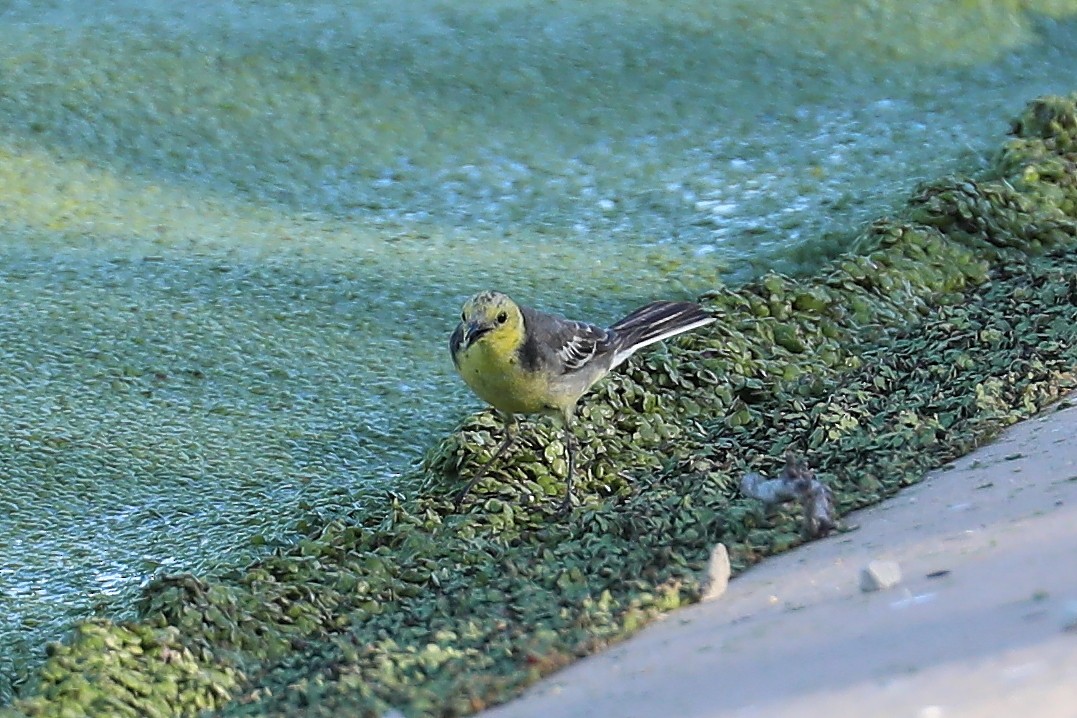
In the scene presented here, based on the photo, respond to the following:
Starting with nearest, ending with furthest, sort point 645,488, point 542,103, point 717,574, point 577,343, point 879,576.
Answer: point 879,576
point 717,574
point 645,488
point 577,343
point 542,103

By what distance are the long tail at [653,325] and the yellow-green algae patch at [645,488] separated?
0.39 ft

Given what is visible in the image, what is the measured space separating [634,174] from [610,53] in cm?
110

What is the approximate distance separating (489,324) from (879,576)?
141 centimetres

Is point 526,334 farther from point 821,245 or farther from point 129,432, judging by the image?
point 821,245

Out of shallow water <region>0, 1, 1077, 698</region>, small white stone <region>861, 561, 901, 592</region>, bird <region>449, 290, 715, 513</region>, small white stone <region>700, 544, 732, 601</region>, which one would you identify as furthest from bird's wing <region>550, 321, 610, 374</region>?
small white stone <region>861, 561, 901, 592</region>

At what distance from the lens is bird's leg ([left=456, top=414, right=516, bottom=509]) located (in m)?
3.55

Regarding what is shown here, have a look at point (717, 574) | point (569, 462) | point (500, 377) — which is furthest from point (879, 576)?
point (500, 377)

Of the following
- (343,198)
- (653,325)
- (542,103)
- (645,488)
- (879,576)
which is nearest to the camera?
(879,576)

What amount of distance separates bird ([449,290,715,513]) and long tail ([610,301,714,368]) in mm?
91

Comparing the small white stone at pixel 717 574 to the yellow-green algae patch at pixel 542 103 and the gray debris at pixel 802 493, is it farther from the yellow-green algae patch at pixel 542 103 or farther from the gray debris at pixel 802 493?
the yellow-green algae patch at pixel 542 103

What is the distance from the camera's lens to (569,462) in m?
3.62

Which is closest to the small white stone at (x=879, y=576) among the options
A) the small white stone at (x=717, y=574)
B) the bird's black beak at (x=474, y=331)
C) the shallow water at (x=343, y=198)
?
the small white stone at (x=717, y=574)

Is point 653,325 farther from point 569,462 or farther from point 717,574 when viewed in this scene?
point 717,574

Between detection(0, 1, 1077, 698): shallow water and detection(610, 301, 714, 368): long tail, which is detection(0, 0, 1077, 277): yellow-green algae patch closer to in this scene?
detection(0, 1, 1077, 698): shallow water
